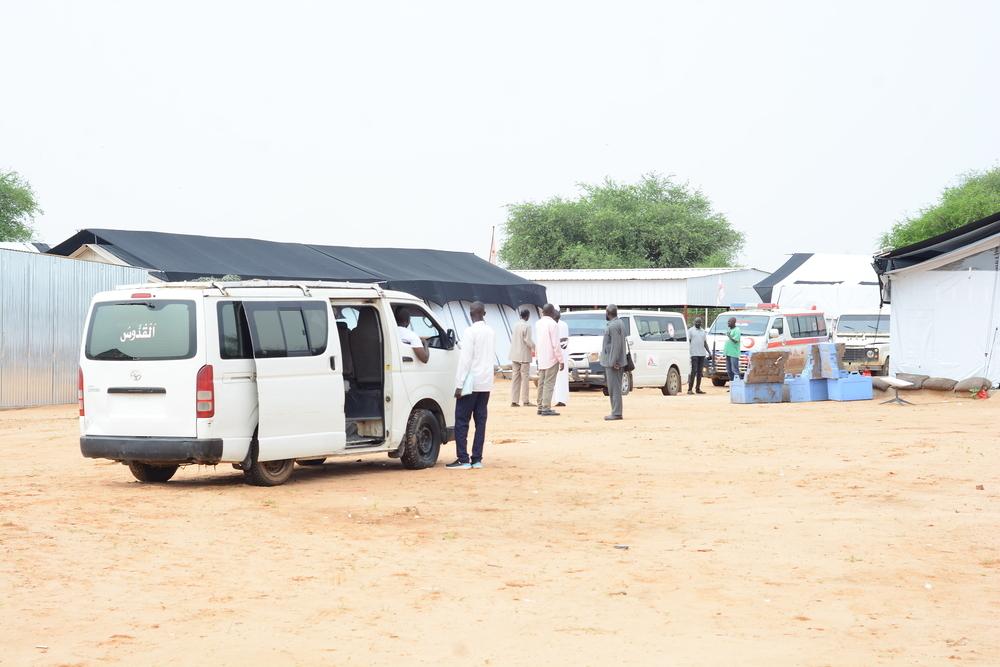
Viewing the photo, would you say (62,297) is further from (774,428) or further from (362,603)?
(362,603)

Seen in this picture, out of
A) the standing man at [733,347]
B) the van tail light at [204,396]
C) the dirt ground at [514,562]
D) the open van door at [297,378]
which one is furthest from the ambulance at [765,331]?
the van tail light at [204,396]

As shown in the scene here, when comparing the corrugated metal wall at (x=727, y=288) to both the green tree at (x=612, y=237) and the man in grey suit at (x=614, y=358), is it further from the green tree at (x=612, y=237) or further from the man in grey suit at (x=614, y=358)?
the man in grey suit at (x=614, y=358)

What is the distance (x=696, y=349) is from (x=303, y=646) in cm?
2505

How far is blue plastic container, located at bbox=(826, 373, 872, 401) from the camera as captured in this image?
26.9 meters

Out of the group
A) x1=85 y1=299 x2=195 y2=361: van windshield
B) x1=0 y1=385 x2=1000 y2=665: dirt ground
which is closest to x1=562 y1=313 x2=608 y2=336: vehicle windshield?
x1=0 y1=385 x2=1000 y2=665: dirt ground

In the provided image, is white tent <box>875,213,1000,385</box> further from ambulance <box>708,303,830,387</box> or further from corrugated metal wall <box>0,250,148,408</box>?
corrugated metal wall <box>0,250,148,408</box>

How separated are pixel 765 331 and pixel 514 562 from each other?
2461cm

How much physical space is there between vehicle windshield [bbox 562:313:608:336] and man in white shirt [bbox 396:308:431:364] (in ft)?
51.3

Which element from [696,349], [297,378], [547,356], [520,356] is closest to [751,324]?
[696,349]

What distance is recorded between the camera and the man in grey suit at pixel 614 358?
20.6 meters

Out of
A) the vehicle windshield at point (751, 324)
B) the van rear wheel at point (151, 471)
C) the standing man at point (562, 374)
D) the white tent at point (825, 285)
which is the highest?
the white tent at point (825, 285)

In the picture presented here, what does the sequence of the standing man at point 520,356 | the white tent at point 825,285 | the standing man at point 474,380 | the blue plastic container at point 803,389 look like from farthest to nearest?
the white tent at point 825,285 → the blue plastic container at point 803,389 → the standing man at point 520,356 → the standing man at point 474,380

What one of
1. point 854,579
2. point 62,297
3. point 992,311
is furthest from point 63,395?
point 854,579

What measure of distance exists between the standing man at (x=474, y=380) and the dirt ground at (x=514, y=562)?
1.39 ft
